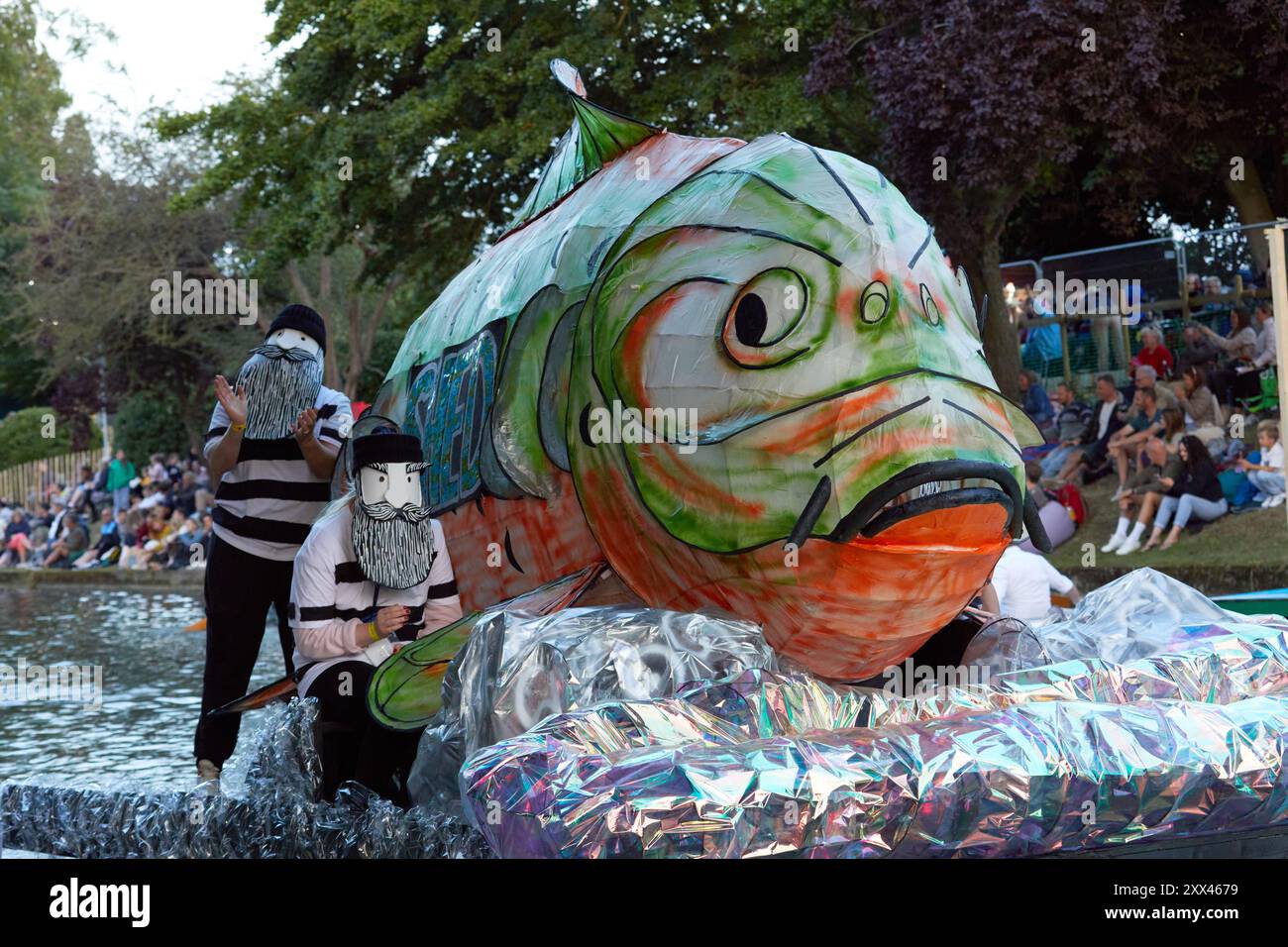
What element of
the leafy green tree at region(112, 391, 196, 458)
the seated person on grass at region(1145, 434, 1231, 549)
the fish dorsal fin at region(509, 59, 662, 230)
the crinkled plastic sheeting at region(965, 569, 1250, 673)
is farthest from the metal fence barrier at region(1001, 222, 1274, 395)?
the leafy green tree at region(112, 391, 196, 458)

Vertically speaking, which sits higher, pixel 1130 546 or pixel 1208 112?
pixel 1208 112

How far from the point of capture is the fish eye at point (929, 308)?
3246 millimetres

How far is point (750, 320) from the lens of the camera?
3.23 m

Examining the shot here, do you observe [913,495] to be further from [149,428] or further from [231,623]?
[149,428]

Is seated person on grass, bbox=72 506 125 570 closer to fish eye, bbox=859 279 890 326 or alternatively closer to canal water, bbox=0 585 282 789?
canal water, bbox=0 585 282 789

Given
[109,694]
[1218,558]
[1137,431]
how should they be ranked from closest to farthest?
[109,694]
[1218,558]
[1137,431]

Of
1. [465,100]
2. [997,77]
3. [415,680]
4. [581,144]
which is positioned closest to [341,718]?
[415,680]

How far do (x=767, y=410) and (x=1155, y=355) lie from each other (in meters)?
11.4

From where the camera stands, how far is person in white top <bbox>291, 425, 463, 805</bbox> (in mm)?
3959

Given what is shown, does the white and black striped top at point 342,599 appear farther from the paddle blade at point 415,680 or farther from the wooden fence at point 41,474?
the wooden fence at point 41,474

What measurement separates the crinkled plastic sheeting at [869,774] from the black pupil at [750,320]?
712 millimetres

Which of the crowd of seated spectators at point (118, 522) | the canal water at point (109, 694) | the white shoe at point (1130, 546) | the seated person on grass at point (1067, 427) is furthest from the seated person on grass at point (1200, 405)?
the crowd of seated spectators at point (118, 522)

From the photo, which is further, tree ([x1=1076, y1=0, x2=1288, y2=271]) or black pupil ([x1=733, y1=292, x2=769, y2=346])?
tree ([x1=1076, y1=0, x2=1288, y2=271])

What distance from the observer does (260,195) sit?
17297 mm
